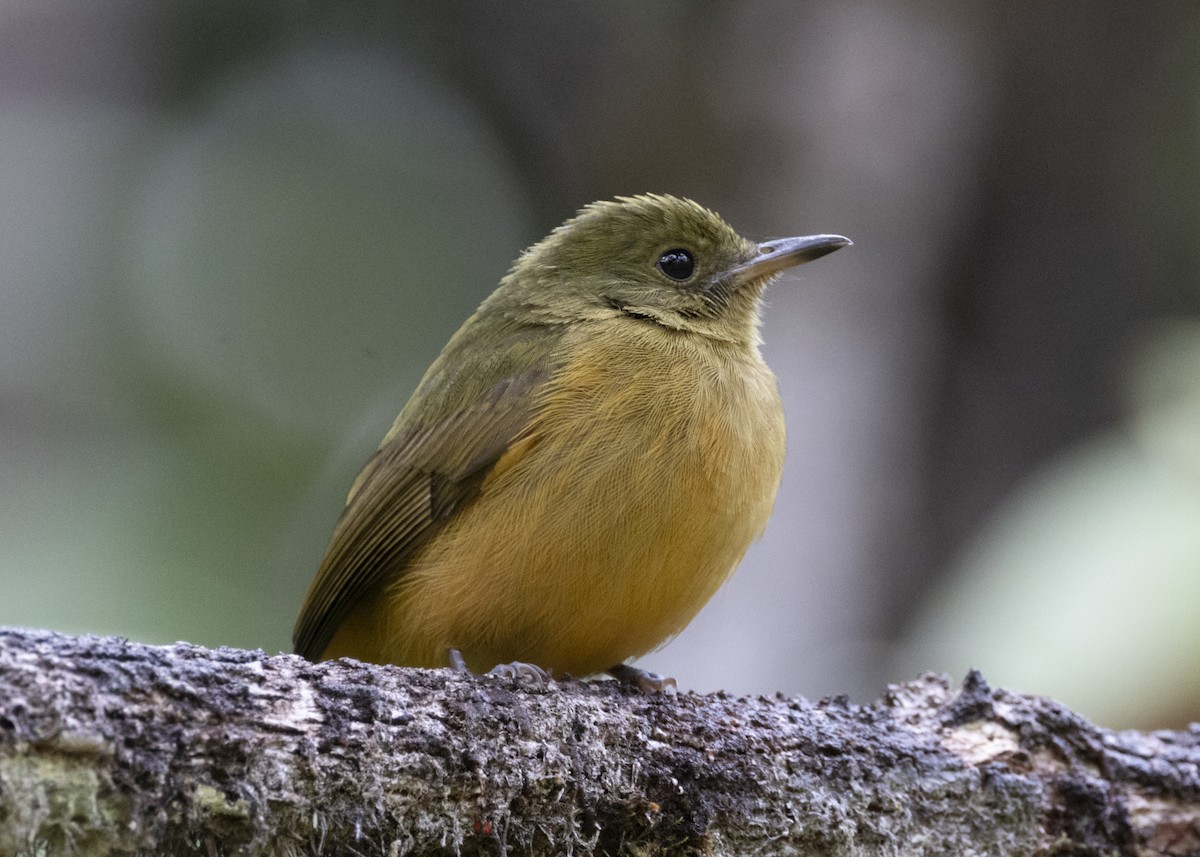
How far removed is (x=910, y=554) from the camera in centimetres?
676

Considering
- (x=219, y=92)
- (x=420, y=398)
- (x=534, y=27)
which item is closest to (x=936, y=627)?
(x=420, y=398)

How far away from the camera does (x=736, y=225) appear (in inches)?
253

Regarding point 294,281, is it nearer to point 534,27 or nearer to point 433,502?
point 534,27

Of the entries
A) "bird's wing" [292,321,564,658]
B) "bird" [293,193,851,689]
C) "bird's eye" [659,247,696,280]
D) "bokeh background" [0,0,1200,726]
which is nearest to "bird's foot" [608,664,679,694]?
"bird" [293,193,851,689]

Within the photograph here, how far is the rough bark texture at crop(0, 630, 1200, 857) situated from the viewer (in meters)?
2.57

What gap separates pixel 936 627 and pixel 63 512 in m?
4.08

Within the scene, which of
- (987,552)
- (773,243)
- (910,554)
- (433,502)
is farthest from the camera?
(910,554)

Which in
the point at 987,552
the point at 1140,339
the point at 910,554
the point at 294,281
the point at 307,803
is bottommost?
the point at 307,803

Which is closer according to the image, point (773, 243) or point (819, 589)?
point (773, 243)

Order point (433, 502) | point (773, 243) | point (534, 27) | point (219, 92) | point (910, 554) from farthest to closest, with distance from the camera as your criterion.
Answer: point (219, 92), point (534, 27), point (910, 554), point (773, 243), point (433, 502)

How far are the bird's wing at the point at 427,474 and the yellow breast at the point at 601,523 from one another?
76 mm

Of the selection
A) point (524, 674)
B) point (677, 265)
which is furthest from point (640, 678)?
point (677, 265)

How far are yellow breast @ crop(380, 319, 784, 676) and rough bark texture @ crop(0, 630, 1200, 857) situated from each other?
362mm

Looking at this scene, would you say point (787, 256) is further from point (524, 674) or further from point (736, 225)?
point (524, 674)
